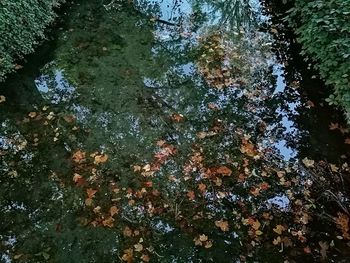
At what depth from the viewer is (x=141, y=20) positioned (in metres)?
8.54

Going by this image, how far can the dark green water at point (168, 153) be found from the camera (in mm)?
4531

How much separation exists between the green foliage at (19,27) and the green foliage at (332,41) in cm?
474

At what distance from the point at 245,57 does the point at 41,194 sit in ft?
14.7

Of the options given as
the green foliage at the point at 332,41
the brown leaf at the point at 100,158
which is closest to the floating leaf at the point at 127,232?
the brown leaf at the point at 100,158

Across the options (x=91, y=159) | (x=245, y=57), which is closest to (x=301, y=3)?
(x=245, y=57)

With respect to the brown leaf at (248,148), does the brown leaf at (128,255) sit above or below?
below

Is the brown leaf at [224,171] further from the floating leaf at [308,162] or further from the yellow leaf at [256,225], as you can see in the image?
the floating leaf at [308,162]

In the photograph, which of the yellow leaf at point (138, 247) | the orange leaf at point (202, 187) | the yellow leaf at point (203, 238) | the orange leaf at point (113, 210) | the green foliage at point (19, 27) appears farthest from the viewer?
the green foliage at point (19, 27)

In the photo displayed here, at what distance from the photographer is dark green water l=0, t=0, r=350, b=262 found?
14.9 feet

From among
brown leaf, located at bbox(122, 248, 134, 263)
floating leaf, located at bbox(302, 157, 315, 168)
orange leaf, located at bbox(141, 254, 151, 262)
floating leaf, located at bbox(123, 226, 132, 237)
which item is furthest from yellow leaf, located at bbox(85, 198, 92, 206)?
floating leaf, located at bbox(302, 157, 315, 168)

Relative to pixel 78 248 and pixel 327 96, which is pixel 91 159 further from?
pixel 327 96

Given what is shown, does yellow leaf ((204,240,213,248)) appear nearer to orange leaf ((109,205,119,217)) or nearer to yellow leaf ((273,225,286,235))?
yellow leaf ((273,225,286,235))

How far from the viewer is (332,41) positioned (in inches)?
225

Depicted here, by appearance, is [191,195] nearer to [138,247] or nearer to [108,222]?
[138,247]
